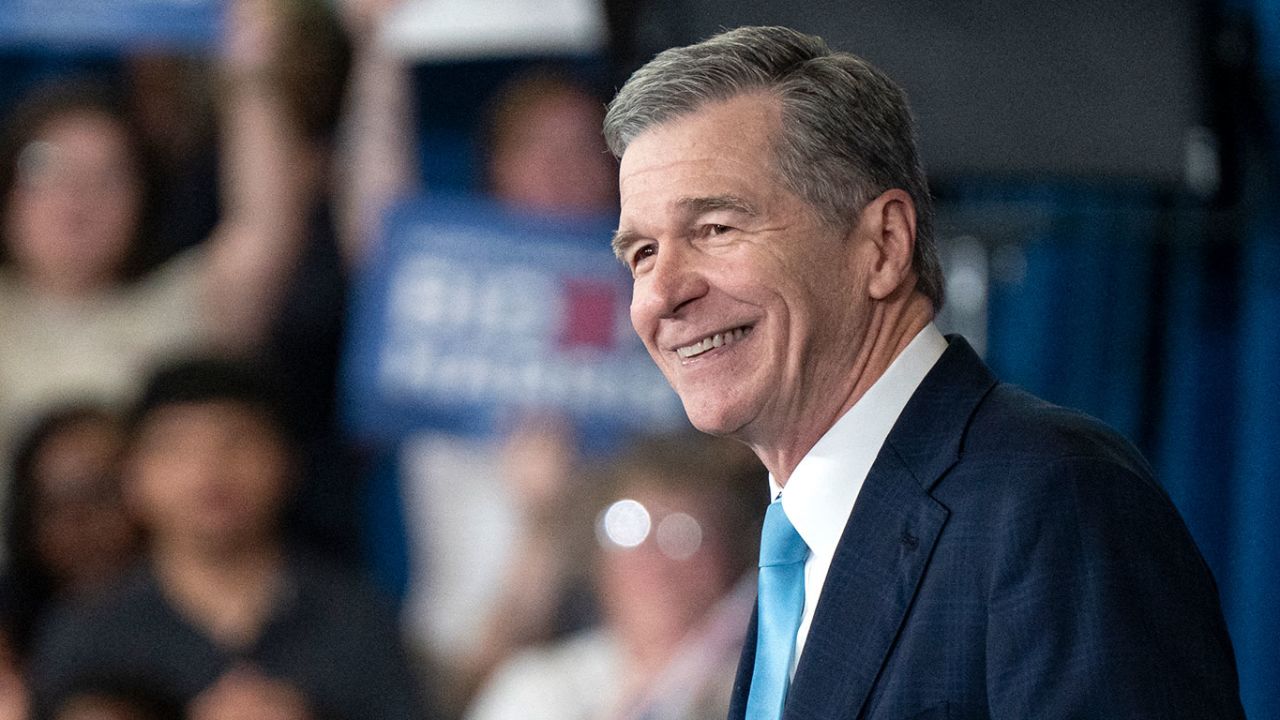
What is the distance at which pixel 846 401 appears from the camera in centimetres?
127

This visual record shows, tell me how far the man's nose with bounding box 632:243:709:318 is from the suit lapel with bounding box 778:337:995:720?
21 centimetres

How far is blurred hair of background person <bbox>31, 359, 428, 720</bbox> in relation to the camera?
3.72 metres

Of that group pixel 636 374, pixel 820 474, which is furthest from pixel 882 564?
pixel 636 374

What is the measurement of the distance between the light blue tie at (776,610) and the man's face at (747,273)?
0.09 metres

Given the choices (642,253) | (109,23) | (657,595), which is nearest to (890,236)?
(642,253)

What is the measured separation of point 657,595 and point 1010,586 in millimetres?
2801

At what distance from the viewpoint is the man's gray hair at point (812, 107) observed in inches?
49.5

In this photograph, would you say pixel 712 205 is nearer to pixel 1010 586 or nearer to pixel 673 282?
pixel 673 282

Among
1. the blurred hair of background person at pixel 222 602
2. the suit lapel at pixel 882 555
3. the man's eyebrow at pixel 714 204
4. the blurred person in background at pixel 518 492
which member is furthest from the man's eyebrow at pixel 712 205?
the blurred hair of background person at pixel 222 602

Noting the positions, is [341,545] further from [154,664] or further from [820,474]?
[820,474]

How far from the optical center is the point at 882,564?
112cm

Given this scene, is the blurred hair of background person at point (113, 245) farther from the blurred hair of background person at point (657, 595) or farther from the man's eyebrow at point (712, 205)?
the man's eyebrow at point (712, 205)

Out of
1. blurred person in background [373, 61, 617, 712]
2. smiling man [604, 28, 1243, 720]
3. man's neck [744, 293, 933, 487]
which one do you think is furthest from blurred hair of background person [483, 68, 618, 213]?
man's neck [744, 293, 933, 487]

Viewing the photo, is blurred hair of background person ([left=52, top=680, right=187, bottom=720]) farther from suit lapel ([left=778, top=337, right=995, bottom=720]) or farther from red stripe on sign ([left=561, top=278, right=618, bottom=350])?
suit lapel ([left=778, top=337, right=995, bottom=720])
